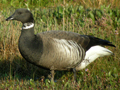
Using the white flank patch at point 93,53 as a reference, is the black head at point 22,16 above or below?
above

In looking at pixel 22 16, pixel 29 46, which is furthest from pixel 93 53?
pixel 22 16

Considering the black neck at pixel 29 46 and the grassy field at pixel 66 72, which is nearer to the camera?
the black neck at pixel 29 46

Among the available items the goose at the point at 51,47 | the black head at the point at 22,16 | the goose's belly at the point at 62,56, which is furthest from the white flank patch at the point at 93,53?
the black head at the point at 22,16

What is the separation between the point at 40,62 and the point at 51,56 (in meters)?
0.24

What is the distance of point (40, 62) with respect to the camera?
4.38m

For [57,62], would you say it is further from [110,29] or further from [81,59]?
[110,29]

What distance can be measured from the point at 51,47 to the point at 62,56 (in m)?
0.28

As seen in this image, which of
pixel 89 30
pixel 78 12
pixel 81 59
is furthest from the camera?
pixel 78 12

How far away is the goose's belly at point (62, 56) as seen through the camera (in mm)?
4395

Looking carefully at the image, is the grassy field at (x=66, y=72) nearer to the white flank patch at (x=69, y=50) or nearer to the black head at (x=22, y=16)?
the white flank patch at (x=69, y=50)

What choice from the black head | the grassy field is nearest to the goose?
the black head

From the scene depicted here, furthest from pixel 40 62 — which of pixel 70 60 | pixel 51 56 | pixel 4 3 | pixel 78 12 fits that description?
pixel 4 3

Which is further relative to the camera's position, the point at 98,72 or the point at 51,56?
the point at 98,72

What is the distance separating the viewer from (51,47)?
175 inches
